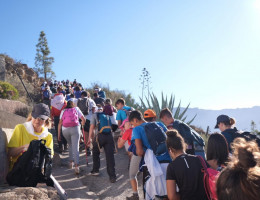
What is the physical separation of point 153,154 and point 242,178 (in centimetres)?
241

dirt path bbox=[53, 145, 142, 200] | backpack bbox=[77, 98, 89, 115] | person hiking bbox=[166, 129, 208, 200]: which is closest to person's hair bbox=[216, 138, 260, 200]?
person hiking bbox=[166, 129, 208, 200]

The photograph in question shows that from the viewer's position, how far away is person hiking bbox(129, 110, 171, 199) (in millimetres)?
3320

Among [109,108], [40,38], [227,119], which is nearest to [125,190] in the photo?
[109,108]

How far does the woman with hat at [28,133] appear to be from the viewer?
3.02 m

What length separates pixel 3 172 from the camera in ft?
9.78

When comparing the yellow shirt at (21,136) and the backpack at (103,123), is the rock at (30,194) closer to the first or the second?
the yellow shirt at (21,136)

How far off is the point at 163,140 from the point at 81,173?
3.29 m

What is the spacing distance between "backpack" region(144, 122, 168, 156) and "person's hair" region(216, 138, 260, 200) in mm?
2291

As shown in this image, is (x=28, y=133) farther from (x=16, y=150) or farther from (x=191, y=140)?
(x=191, y=140)

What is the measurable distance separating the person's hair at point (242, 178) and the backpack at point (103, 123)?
4.64 metres

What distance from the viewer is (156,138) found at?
3508mm

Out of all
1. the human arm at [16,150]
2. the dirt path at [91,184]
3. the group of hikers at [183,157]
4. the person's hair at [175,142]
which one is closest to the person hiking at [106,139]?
the dirt path at [91,184]

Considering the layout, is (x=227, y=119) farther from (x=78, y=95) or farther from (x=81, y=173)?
(x=78, y=95)

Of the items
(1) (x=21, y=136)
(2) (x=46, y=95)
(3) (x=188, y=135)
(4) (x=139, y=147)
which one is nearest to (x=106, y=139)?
(4) (x=139, y=147)
